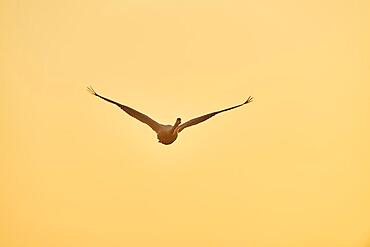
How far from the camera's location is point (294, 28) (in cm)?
271

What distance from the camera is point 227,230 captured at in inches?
109

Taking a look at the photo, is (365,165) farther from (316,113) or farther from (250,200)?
(250,200)

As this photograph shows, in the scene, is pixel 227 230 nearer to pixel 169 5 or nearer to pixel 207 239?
pixel 207 239

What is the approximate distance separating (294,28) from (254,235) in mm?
1024

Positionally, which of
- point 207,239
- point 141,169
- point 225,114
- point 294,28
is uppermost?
point 294,28

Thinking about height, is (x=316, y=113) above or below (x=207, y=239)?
above

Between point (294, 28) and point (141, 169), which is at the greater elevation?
point (294, 28)

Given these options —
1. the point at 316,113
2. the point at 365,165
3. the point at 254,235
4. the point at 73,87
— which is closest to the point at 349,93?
the point at 316,113

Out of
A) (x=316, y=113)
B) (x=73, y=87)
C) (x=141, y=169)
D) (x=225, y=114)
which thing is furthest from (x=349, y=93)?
(x=73, y=87)

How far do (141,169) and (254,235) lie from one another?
0.65 metres

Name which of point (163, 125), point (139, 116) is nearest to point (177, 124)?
point (163, 125)

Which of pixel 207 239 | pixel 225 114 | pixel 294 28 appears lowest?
pixel 207 239

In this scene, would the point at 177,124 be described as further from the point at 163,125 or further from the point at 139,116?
the point at 139,116

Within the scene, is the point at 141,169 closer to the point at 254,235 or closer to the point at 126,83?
the point at 126,83
